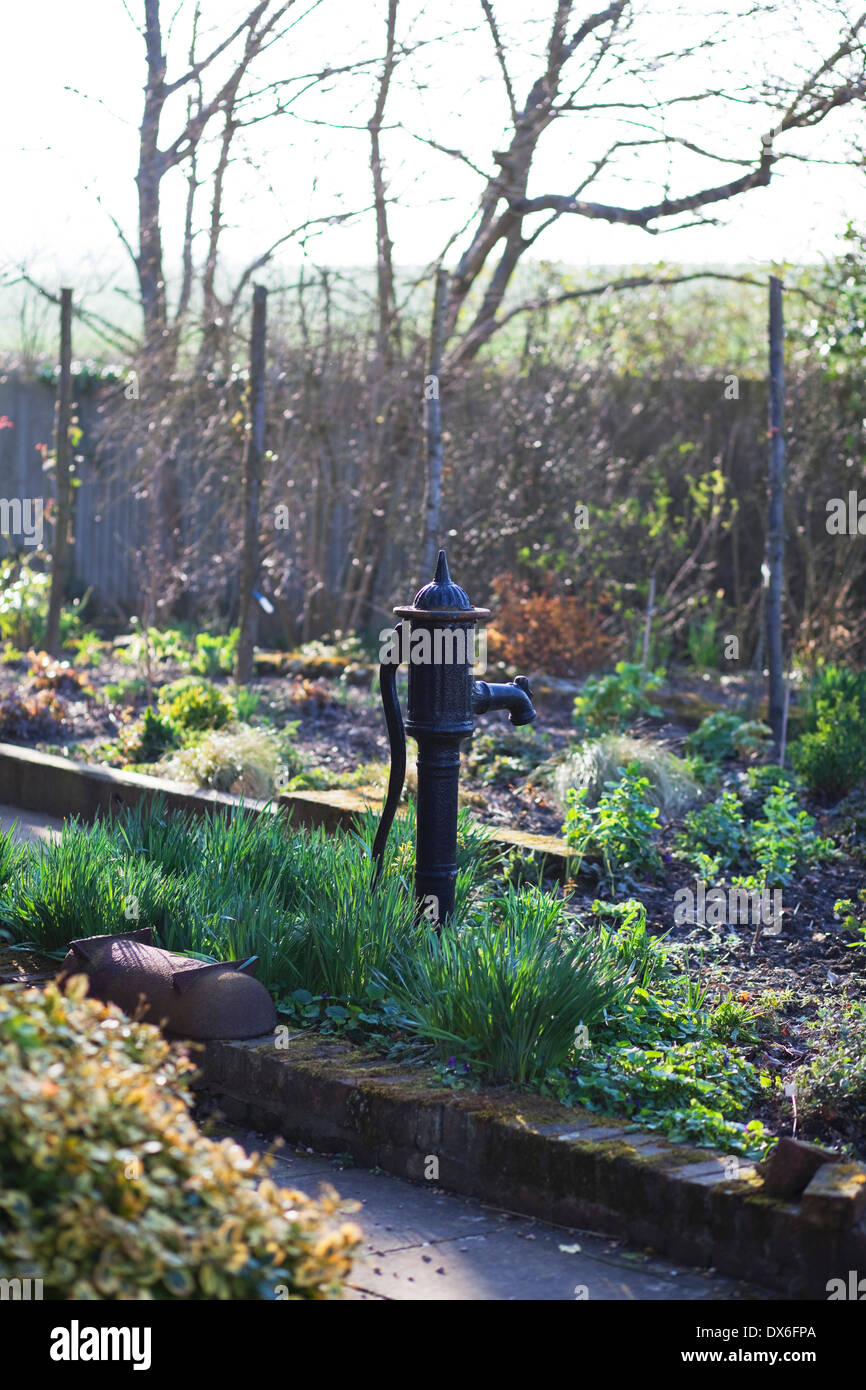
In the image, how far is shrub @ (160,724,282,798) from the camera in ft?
22.8

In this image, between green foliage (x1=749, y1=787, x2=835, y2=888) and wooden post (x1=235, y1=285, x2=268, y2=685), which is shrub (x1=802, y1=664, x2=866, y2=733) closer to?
green foliage (x1=749, y1=787, x2=835, y2=888)

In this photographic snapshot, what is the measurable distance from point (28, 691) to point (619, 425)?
602cm

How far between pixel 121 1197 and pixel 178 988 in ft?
5.90

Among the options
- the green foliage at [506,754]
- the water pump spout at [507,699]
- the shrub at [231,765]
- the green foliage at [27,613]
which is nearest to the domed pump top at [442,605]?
the water pump spout at [507,699]

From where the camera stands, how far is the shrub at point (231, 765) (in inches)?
273

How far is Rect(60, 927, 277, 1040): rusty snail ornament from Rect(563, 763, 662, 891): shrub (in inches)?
80.6

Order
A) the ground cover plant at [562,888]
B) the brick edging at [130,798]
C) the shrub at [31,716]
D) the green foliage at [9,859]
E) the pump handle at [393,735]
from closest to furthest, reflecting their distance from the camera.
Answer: the ground cover plant at [562,888] → the pump handle at [393,735] → the green foliage at [9,859] → the brick edging at [130,798] → the shrub at [31,716]

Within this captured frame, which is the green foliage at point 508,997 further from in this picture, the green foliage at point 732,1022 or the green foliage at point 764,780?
the green foliage at point 764,780

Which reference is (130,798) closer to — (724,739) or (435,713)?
(435,713)

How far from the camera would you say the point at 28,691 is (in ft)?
30.4

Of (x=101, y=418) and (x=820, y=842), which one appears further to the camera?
(x=101, y=418)

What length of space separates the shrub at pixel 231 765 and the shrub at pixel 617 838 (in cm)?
172
